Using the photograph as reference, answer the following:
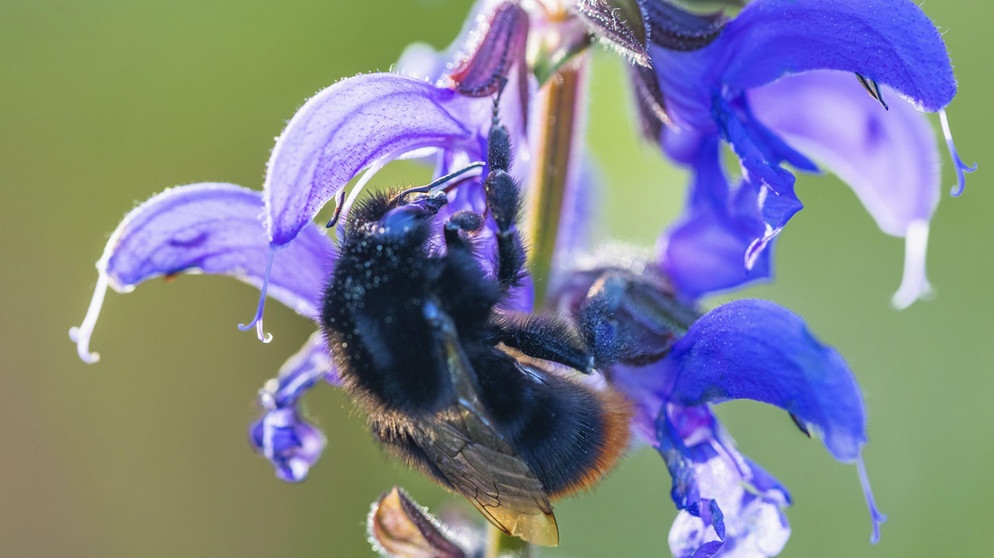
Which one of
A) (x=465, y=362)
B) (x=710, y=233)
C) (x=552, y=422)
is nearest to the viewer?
(x=465, y=362)

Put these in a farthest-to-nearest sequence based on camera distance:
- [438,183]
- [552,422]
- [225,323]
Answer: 1. [225,323]
2. [438,183]
3. [552,422]

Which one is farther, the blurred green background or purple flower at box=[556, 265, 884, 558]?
the blurred green background

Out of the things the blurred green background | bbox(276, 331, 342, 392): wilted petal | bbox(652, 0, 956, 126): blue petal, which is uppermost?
bbox(652, 0, 956, 126): blue petal

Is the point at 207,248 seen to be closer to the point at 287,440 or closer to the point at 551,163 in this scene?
the point at 287,440

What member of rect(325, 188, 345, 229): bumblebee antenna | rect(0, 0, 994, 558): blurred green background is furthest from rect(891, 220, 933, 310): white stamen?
rect(0, 0, 994, 558): blurred green background

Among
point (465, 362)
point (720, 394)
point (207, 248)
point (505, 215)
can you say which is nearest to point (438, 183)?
point (505, 215)

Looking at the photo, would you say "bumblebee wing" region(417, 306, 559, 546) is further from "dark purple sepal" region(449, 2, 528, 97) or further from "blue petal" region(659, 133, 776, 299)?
"blue petal" region(659, 133, 776, 299)

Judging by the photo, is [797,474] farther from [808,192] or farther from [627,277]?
[627,277]

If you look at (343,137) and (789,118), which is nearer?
(343,137)
